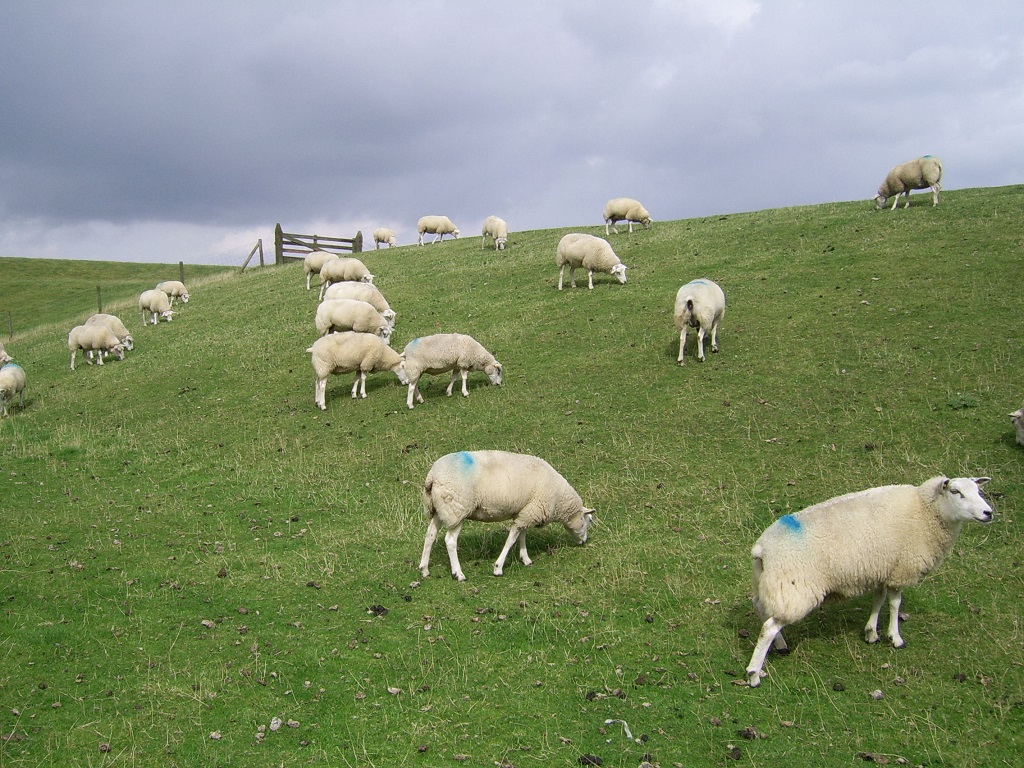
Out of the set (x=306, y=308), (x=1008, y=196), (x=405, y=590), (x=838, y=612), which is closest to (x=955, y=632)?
(x=838, y=612)

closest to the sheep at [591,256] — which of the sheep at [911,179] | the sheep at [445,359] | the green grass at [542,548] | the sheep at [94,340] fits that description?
A: the green grass at [542,548]

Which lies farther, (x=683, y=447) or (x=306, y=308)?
(x=306, y=308)

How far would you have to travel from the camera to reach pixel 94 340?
83.4 ft

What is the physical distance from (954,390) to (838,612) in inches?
310

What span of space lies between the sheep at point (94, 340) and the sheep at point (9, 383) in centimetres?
391

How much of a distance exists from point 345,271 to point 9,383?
37.0 ft

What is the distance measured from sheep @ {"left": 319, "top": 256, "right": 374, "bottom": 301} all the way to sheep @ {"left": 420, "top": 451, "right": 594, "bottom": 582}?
19.3 metres

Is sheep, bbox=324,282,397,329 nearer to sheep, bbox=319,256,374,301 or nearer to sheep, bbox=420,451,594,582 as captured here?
sheep, bbox=319,256,374,301

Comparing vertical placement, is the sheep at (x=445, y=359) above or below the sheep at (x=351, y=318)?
below

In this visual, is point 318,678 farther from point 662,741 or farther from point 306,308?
point 306,308

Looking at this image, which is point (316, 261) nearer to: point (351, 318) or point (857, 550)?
point (351, 318)

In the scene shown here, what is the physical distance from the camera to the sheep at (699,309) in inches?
695

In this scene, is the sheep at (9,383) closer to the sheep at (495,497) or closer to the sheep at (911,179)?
the sheep at (495,497)

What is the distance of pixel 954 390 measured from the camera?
14.2 m
